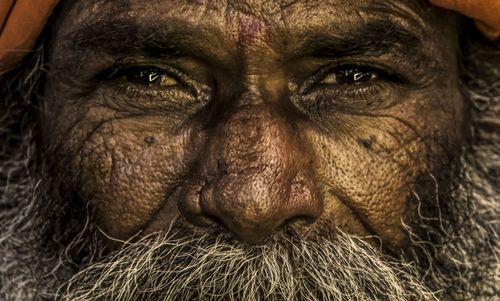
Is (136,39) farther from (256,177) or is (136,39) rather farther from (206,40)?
(256,177)

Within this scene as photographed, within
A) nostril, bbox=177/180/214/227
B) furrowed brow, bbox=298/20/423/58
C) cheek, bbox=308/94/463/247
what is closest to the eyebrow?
furrowed brow, bbox=298/20/423/58

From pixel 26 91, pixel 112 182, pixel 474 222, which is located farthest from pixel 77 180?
pixel 474 222

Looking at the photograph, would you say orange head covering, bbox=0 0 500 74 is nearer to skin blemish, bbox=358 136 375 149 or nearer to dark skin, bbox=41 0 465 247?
dark skin, bbox=41 0 465 247

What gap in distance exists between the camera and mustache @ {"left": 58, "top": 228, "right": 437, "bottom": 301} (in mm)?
3152

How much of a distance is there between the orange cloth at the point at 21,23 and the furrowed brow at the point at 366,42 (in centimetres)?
83

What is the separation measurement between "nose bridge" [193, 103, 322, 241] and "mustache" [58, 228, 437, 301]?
72 millimetres

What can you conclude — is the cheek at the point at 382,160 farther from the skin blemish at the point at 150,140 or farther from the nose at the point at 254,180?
the skin blemish at the point at 150,140

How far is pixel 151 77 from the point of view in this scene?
139 inches

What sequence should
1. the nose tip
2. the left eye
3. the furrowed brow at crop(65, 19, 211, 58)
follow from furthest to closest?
1. the left eye
2. the furrowed brow at crop(65, 19, 211, 58)
3. the nose tip

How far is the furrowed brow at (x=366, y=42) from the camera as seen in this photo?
3.31 m

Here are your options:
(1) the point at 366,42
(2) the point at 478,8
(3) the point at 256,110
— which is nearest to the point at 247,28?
(3) the point at 256,110

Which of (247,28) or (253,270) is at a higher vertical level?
(247,28)

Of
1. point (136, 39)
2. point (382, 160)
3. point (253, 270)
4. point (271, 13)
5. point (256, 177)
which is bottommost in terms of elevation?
point (253, 270)

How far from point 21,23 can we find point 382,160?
1185mm
